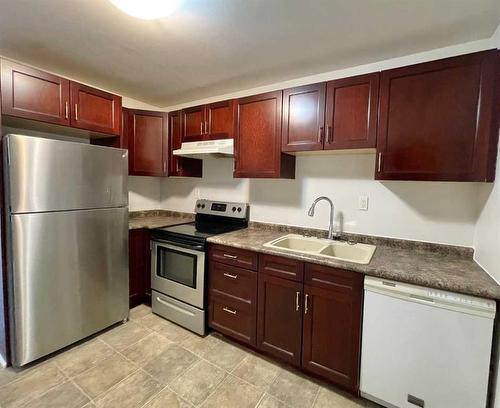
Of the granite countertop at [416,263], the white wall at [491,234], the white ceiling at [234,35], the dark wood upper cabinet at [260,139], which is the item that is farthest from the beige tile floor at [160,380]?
the white ceiling at [234,35]

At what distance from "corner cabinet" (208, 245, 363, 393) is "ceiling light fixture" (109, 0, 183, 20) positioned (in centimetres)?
159

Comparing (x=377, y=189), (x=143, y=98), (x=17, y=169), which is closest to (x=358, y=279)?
(x=377, y=189)

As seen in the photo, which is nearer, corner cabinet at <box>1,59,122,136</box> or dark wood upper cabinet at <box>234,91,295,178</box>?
corner cabinet at <box>1,59,122,136</box>

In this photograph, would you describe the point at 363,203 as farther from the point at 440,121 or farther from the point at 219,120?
the point at 219,120

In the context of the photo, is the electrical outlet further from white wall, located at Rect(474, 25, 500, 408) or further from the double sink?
white wall, located at Rect(474, 25, 500, 408)

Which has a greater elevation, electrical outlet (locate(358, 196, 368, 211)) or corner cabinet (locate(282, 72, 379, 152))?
corner cabinet (locate(282, 72, 379, 152))

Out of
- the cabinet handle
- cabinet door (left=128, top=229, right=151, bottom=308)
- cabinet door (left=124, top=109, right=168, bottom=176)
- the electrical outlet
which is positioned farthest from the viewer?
cabinet door (left=124, top=109, right=168, bottom=176)

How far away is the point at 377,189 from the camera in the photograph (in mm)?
2020

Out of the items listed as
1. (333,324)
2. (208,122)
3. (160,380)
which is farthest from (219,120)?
(160,380)

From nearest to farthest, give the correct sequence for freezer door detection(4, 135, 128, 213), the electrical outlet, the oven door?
freezer door detection(4, 135, 128, 213), the electrical outlet, the oven door

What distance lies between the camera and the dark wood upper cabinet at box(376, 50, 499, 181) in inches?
55.8

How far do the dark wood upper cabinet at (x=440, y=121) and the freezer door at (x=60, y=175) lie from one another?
2126mm

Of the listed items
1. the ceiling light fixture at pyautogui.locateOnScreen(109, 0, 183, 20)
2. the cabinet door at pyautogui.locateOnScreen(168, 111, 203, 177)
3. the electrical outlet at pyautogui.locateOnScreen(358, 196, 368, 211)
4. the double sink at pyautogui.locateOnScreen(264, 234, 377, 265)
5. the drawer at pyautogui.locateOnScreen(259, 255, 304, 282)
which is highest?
the ceiling light fixture at pyautogui.locateOnScreen(109, 0, 183, 20)

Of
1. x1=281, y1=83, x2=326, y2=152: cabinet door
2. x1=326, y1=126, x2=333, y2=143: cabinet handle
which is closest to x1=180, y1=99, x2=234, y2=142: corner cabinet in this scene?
x1=281, y1=83, x2=326, y2=152: cabinet door
